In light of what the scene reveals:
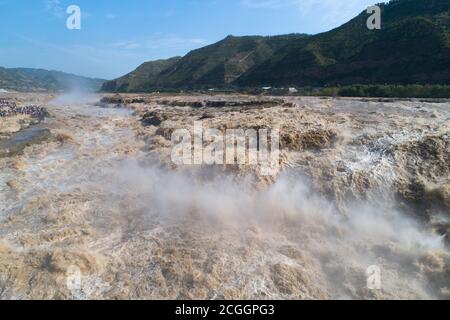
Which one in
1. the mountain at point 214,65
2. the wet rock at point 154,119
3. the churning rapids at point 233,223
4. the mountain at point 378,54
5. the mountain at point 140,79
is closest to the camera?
the churning rapids at point 233,223

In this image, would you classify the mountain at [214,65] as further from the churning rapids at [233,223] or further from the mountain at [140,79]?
the churning rapids at [233,223]

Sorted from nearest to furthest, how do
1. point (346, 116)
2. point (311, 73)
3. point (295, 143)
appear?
point (295, 143), point (346, 116), point (311, 73)

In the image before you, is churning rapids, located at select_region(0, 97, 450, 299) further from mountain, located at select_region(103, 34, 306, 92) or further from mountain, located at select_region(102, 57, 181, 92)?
mountain, located at select_region(102, 57, 181, 92)

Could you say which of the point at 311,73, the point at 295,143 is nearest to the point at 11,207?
the point at 295,143

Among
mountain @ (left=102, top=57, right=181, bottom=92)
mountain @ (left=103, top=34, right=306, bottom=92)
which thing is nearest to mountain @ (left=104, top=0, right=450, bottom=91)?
mountain @ (left=103, top=34, right=306, bottom=92)
